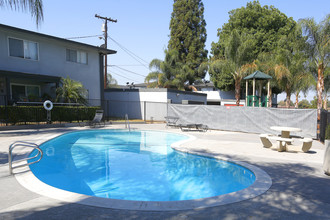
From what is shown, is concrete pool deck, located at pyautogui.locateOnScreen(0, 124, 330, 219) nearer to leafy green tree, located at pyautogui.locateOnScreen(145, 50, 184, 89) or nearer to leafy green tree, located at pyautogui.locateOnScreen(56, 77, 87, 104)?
leafy green tree, located at pyautogui.locateOnScreen(56, 77, 87, 104)

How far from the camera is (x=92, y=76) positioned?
65.7 ft

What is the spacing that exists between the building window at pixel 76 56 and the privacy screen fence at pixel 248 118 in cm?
932

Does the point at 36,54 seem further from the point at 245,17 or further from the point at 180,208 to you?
the point at 245,17

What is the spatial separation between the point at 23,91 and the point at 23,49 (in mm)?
3181

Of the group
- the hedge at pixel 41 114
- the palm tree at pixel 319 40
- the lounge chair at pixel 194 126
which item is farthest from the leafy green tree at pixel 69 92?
the palm tree at pixel 319 40

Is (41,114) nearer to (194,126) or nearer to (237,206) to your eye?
(194,126)

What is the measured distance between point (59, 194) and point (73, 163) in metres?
4.06

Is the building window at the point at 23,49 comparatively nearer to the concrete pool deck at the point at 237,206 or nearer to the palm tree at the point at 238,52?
the concrete pool deck at the point at 237,206

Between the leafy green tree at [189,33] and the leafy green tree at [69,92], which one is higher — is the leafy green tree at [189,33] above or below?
above

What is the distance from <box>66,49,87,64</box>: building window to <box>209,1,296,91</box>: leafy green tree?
18513 millimetres

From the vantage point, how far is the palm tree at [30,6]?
737 centimetres

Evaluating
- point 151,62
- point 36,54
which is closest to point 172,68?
point 151,62

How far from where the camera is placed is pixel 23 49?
15641mm

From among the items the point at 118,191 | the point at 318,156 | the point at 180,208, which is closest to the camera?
the point at 180,208
